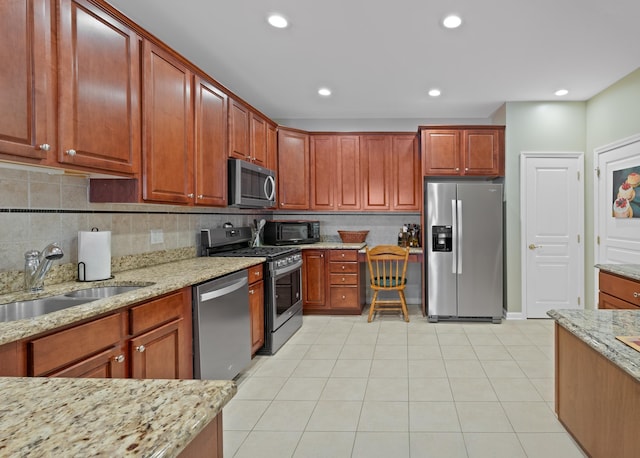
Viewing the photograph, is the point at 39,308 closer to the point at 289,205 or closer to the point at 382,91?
the point at 289,205

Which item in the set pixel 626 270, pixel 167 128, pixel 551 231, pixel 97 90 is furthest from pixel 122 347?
pixel 551 231

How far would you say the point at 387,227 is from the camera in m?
5.12

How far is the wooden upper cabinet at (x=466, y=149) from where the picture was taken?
4.40 meters

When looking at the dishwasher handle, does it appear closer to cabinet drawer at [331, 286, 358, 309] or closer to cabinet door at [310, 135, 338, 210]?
cabinet drawer at [331, 286, 358, 309]

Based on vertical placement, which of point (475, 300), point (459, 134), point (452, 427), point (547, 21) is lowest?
point (452, 427)

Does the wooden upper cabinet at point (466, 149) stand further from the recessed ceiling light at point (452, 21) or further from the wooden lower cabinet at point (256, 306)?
the wooden lower cabinet at point (256, 306)

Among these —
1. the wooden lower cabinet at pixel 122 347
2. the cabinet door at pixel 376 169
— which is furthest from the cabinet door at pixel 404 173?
the wooden lower cabinet at pixel 122 347

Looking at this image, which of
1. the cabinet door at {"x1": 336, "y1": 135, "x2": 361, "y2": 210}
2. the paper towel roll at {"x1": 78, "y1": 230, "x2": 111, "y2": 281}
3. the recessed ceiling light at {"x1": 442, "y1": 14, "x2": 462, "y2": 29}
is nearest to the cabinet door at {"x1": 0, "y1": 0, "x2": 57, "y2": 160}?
the paper towel roll at {"x1": 78, "y1": 230, "x2": 111, "y2": 281}

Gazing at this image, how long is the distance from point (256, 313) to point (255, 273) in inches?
13.6

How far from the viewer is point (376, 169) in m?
4.82

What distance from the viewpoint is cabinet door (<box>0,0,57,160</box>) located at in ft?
4.67

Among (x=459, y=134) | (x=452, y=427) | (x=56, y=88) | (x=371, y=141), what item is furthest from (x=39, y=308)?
(x=459, y=134)

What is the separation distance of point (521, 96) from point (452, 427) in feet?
12.1

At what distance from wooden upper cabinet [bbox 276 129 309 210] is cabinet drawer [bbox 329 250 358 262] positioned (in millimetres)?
756
